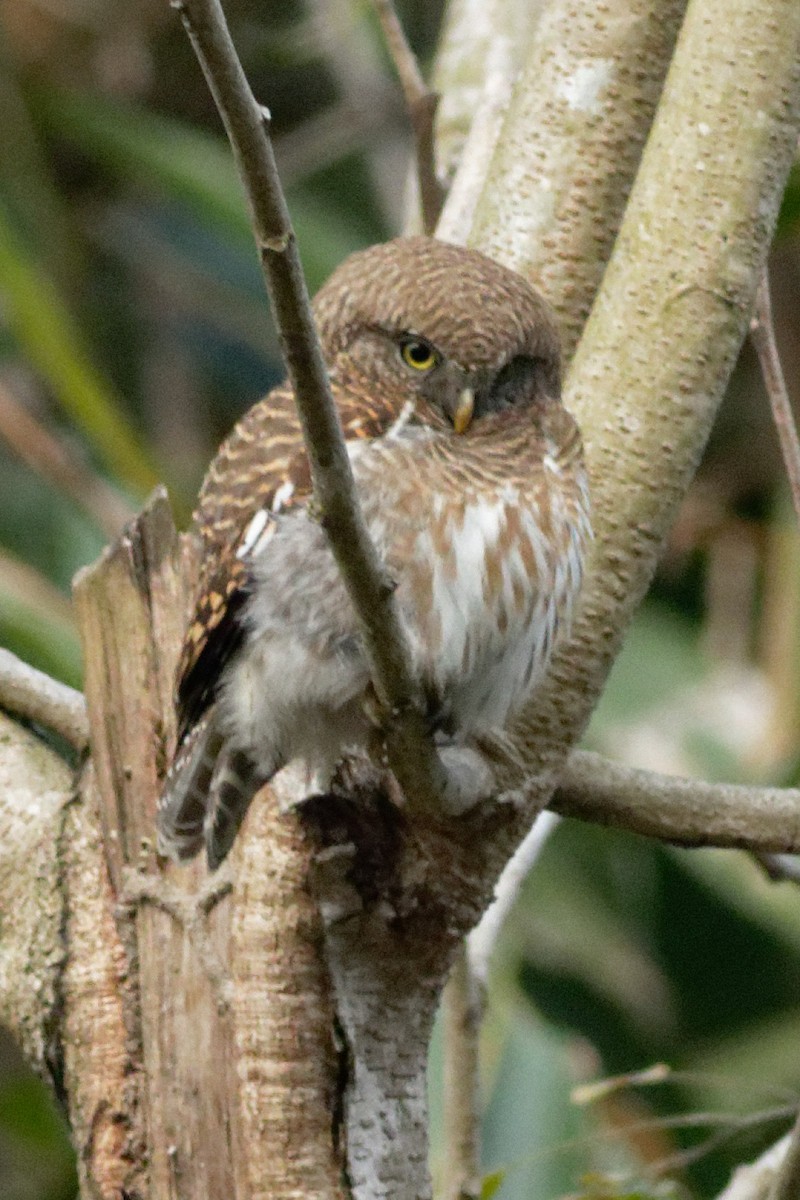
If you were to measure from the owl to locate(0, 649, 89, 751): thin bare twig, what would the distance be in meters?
0.16

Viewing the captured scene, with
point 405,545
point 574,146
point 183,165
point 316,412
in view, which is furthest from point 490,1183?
point 183,165

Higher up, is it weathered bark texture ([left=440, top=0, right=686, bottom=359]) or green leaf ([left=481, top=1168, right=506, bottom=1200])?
weathered bark texture ([left=440, top=0, right=686, bottom=359])

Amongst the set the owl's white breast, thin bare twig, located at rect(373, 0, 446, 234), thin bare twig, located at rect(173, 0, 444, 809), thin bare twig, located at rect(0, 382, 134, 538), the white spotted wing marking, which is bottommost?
thin bare twig, located at rect(173, 0, 444, 809)

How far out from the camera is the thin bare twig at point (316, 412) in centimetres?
127

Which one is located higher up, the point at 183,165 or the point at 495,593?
the point at 183,165

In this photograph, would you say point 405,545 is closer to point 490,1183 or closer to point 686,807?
point 686,807

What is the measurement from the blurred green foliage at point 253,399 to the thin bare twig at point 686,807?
1014 mm

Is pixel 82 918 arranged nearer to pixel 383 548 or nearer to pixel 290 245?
pixel 383 548

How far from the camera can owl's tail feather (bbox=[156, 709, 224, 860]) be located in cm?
207

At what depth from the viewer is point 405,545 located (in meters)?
2.13

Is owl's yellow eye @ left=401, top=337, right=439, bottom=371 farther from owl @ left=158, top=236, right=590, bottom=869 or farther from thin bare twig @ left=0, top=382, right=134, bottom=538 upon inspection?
thin bare twig @ left=0, top=382, right=134, bottom=538

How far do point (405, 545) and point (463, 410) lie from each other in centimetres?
21

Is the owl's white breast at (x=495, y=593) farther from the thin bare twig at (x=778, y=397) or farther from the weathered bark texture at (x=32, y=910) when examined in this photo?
the weathered bark texture at (x=32, y=910)

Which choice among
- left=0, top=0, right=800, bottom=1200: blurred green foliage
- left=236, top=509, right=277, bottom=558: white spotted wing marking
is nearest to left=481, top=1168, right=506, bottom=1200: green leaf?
left=0, top=0, right=800, bottom=1200: blurred green foliage
